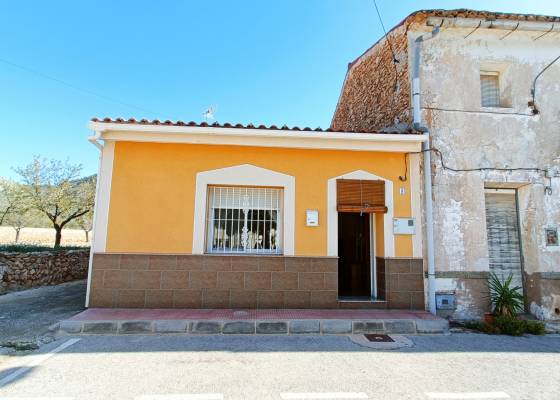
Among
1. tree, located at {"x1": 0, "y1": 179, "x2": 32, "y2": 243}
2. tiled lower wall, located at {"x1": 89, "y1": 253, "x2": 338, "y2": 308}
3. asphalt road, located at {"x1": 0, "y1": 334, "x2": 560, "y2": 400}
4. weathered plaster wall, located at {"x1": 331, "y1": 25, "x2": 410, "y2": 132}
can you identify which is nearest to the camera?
asphalt road, located at {"x1": 0, "y1": 334, "x2": 560, "y2": 400}

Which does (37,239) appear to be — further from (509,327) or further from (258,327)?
(509,327)

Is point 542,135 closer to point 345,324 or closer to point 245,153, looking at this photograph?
point 345,324

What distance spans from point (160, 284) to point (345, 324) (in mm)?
3911

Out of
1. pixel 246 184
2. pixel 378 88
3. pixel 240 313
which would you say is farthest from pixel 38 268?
pixel 378 88

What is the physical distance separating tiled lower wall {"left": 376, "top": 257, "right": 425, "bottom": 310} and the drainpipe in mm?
204

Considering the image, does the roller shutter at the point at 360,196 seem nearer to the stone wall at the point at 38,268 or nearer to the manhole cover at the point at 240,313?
the manhole cover at the point at 240,313

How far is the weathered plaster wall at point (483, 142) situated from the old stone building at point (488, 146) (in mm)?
24

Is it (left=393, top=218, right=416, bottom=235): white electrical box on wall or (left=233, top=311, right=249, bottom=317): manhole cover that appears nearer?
(left=233, top=311, right=249, bottom=317): manhole cover

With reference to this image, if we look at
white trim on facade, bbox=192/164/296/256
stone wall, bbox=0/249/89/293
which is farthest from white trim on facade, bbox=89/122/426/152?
stone wall, bbox=0/249/89/293

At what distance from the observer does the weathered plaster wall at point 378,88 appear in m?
7.81

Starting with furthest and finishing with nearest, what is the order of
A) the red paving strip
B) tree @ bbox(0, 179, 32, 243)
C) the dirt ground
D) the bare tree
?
the dirt ground, the bare tree, tree @ bbox(0, 179, 32, 243), the red paving strip

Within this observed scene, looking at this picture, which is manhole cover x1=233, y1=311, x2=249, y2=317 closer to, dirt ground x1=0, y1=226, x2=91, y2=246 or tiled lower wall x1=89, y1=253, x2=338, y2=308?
tiled lower wall x1=89, y1=253, x2=338, y2=308

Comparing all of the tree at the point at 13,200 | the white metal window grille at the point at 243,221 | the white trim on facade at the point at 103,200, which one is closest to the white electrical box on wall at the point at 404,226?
the white metal window grille at the point at 243,221

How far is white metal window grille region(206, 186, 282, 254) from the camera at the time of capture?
6.92 m
